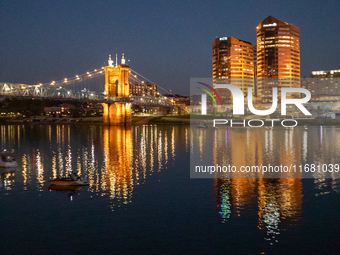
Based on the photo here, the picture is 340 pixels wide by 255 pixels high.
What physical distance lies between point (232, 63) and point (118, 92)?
9718cm

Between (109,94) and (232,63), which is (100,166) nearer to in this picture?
(109,94)

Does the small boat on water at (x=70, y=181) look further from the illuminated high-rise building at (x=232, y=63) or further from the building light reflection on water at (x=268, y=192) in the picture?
the illuminated high-rise building at (x=232, y=63)

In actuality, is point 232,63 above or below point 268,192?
above

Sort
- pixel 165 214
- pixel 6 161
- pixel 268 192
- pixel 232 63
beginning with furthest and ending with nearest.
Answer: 1. pixel 232 63
2. pixel 6 161
3. pixel 268 192
4. pixel 165 214

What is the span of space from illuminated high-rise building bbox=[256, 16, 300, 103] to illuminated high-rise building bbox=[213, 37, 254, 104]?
314 inches

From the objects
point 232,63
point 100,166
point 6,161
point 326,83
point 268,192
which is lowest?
point 268,192

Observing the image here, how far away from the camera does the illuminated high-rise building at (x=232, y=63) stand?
18025cm

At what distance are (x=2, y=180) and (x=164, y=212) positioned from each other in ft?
41.1

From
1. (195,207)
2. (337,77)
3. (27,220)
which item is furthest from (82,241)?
(337,77)

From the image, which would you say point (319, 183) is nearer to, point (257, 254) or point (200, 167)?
point (200, 167)

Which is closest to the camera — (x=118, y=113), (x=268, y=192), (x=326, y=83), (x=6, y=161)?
(x=268, y=192)

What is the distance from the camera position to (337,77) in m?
181

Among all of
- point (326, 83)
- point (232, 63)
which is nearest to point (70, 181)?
point (232, 63)

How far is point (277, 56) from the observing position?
580ft
